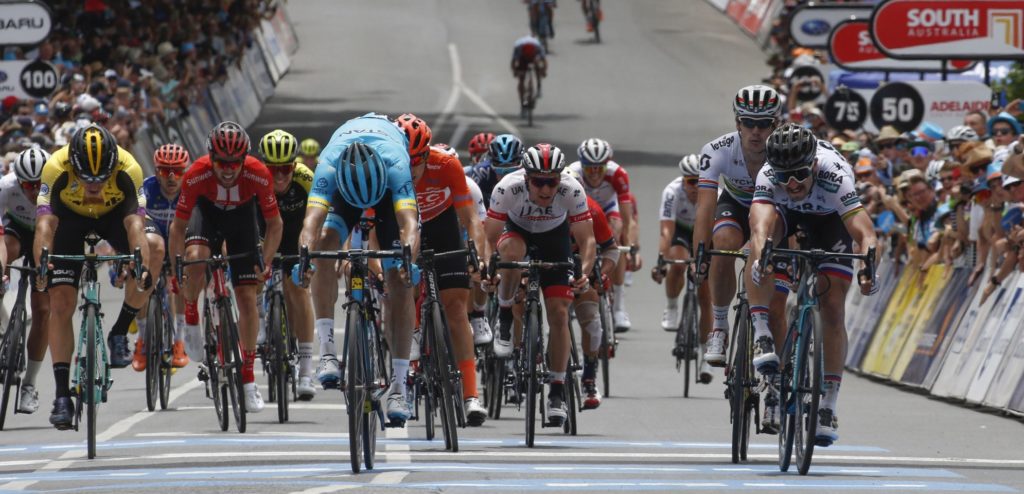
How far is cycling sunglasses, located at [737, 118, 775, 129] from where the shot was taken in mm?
13047

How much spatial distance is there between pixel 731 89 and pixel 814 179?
37.9 m

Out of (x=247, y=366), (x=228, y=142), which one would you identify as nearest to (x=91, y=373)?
(x=247, y=366)

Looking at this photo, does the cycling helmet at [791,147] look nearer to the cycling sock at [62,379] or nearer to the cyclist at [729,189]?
the cyclist at [729,189]

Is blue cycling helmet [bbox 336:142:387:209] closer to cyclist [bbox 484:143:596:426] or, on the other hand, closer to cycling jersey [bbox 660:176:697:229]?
cyclist [bbox 484:143:596:426]

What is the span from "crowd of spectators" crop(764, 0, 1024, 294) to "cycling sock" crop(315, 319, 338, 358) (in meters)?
4.53

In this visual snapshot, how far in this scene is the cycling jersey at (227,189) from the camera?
14.7 meters

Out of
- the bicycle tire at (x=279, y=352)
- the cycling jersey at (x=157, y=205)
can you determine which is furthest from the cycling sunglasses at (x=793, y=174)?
the cycling jersey at (x=157, y=205)

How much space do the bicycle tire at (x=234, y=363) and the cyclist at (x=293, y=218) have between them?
1.50 metres

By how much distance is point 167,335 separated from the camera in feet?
52.2

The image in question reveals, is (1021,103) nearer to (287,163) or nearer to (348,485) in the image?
(287,163)

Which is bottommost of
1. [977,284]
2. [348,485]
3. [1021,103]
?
[348,485]

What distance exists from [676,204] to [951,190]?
2.47m

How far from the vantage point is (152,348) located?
15.8m

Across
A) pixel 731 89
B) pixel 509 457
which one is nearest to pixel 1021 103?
pixel 509 457
